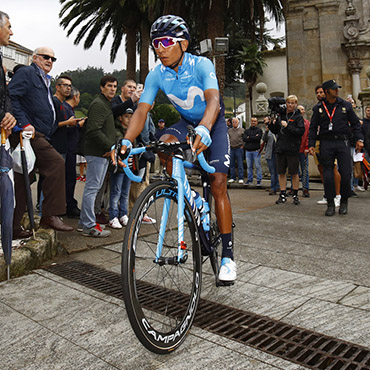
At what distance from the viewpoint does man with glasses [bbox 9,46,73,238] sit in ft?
13.8

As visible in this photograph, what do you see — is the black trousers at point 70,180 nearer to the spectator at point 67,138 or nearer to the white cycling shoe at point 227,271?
the spectator at point 67,138

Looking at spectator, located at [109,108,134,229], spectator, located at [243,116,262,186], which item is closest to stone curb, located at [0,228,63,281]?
spectator, located at [109,108,134,229]

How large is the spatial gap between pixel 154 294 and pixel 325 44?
22.2 meters

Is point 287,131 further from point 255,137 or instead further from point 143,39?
point 143,39

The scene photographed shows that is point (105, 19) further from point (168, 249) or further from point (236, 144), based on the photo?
point (168, 249)

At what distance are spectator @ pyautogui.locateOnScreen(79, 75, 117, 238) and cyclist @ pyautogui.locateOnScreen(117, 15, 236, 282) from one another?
207cm

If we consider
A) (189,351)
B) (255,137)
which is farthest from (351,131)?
(189,351)

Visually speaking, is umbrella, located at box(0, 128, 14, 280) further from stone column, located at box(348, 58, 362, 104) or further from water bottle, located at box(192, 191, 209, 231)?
stone column, located at box(348, 58, 362, 104)

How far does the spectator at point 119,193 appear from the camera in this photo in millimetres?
5426

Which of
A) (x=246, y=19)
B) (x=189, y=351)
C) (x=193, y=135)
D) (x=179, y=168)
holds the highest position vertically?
(x=246, y=19)

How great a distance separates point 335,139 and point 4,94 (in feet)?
17.1

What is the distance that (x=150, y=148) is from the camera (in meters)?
2.25

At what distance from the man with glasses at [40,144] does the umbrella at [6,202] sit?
2.34 feet

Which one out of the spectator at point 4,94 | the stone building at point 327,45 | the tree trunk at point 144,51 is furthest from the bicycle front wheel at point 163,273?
the stone building at point 327,45
